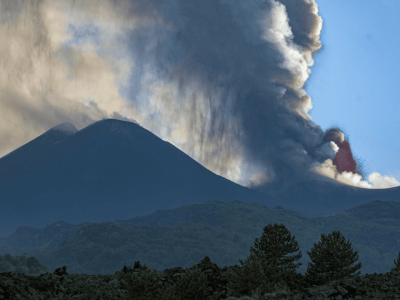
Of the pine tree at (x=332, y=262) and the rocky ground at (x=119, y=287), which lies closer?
the rocky ground at (x=119, y=287)

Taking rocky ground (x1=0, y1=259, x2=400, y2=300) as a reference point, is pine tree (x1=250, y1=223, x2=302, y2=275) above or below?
above

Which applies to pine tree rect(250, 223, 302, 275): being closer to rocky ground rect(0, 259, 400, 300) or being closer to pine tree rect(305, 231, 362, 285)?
pine tree rect(305, 231, 362, 285)

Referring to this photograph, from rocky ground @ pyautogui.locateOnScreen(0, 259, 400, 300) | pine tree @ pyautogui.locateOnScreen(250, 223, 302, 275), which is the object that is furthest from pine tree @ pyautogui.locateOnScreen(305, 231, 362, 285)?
rocky ground @ pyautogui.locateOnScreen(0, 259, 400, 300)

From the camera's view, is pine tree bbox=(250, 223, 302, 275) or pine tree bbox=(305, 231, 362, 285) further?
pine tree bbox=(250, 223, 302, 275)

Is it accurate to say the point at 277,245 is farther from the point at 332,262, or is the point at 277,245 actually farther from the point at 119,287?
the point at 119,287

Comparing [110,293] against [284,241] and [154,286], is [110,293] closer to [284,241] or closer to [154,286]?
[154,286]

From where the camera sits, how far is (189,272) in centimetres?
3034

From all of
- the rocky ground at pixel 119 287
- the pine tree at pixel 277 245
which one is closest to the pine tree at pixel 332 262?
the pine tree at pixel 277 245

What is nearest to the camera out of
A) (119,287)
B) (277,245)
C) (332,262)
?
(119,287)

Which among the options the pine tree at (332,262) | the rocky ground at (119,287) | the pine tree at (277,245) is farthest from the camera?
the pine tree at (277,245)

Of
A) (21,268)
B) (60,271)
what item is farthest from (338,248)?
(21,268)

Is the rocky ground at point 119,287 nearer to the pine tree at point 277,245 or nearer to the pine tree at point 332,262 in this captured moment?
the pine tree at point 332,262

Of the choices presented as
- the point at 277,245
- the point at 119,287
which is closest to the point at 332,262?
the point at 277,245

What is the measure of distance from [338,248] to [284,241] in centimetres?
711
